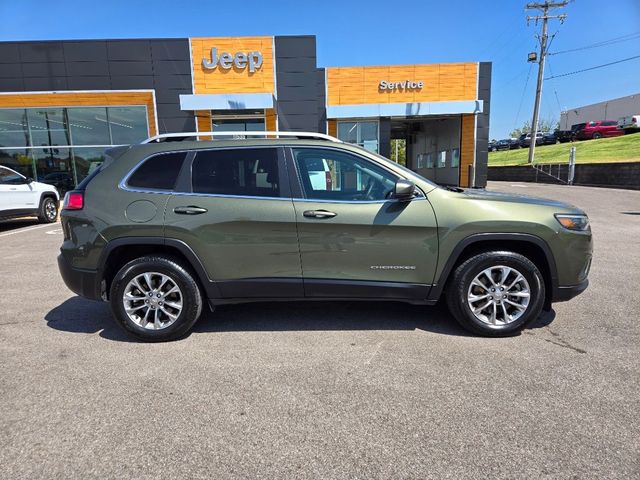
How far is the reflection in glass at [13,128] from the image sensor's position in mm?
17281

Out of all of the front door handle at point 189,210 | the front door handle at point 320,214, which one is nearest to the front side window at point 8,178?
the front door handle at point 189,210

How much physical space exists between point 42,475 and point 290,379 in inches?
62.2

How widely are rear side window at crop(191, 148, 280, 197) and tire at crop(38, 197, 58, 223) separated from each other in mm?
10341

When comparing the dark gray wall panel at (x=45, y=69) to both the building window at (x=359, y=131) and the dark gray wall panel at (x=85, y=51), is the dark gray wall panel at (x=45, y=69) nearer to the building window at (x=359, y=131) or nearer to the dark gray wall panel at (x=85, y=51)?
the dark gray wall panel at (x=85, y=51)

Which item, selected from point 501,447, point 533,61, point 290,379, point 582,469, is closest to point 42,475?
point 290,379

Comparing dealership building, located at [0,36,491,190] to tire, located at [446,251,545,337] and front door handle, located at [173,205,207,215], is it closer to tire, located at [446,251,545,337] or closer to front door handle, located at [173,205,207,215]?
front door handle, located at [173,205,207,215]

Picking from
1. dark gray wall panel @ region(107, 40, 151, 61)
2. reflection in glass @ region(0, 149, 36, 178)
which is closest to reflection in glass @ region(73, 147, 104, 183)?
reflection in glass @ region(0, 149, 36, 178)

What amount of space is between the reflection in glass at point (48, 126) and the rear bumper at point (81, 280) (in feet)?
54.0

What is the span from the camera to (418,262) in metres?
3.77

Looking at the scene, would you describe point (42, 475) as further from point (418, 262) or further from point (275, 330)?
point (418, 262)

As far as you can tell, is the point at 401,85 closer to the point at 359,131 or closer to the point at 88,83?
A: the point at 359,131

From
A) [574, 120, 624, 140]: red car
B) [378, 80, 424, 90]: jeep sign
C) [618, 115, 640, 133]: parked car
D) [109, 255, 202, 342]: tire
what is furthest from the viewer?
[574, 120, 624, 140]: red car

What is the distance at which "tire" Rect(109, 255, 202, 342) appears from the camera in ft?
12.5

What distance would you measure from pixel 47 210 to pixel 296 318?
10935mm
